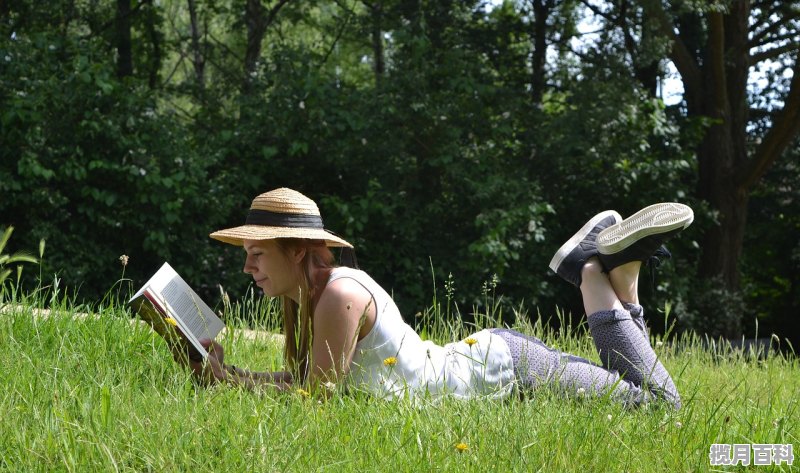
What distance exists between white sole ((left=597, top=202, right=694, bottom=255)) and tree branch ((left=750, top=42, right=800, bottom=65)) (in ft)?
29.5

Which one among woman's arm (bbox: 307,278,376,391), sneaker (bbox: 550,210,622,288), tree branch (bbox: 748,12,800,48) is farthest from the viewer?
tree branch (bbox: 748,12,800,48)

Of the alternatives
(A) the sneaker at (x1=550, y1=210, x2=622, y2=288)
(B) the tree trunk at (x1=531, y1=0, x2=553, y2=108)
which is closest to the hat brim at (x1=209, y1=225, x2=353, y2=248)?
(A) the sneaker at (x1=550, y1=210, x2=622, y2=288)

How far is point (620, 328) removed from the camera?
12.4ft

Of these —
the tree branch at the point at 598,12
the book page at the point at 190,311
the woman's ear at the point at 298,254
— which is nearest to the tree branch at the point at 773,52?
the tree branch at the point at 598,12

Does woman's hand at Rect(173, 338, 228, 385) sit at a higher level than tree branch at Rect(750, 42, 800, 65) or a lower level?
lower

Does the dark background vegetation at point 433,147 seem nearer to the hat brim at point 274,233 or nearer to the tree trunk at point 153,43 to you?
the tree trunk at point 153,43

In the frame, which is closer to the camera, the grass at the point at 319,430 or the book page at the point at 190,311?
the grass at the point at 319,430

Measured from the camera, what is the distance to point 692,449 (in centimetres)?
299

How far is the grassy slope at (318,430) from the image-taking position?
2705mm

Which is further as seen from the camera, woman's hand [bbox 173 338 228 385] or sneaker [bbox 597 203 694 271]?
sneaker [bbox 597 203 694 271]

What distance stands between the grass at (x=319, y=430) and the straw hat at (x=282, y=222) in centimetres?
55

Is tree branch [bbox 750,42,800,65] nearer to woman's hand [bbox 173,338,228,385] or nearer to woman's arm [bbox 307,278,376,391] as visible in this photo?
woman's arm [bbox 307,278,376,391]

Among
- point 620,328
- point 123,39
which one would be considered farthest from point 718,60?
point 620,328

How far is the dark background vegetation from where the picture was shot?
929cm
